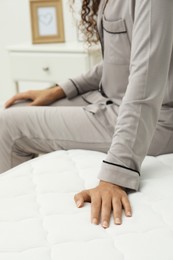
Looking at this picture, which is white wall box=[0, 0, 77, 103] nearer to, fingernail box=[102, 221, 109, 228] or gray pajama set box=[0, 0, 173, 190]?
gray pajama set box=[0, 0, 173, 190]

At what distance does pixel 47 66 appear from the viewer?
8.08 feet

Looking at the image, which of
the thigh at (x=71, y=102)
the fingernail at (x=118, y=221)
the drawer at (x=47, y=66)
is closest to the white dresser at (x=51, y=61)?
the drawer at (x=47, y=66)

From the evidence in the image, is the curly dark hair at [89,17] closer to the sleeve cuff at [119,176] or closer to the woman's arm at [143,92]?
the woman's arm at [143,92]

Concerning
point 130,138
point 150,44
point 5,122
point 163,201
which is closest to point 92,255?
point 163,201

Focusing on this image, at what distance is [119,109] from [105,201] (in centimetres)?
25

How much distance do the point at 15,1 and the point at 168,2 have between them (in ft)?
7.24

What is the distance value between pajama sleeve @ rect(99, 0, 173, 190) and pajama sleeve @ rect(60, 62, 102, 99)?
1.90ft

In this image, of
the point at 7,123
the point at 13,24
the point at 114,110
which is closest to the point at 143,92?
the point at 114,110

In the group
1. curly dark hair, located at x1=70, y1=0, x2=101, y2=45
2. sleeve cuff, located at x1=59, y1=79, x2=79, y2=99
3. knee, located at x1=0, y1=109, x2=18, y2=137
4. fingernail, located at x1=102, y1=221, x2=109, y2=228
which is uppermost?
curly dark hair, located at x1=70, y1=0, x2=101, y2=45

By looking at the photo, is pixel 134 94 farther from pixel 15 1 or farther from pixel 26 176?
pixel 15 1

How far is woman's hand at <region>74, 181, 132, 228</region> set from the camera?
911mm

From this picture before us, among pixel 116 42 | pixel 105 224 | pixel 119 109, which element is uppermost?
pixel 116 42

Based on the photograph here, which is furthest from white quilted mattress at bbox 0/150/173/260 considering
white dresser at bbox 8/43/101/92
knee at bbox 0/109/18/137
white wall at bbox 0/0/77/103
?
white wall at bbox 0/0/77/103

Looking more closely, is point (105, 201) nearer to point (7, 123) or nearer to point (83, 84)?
point (7, 123)
